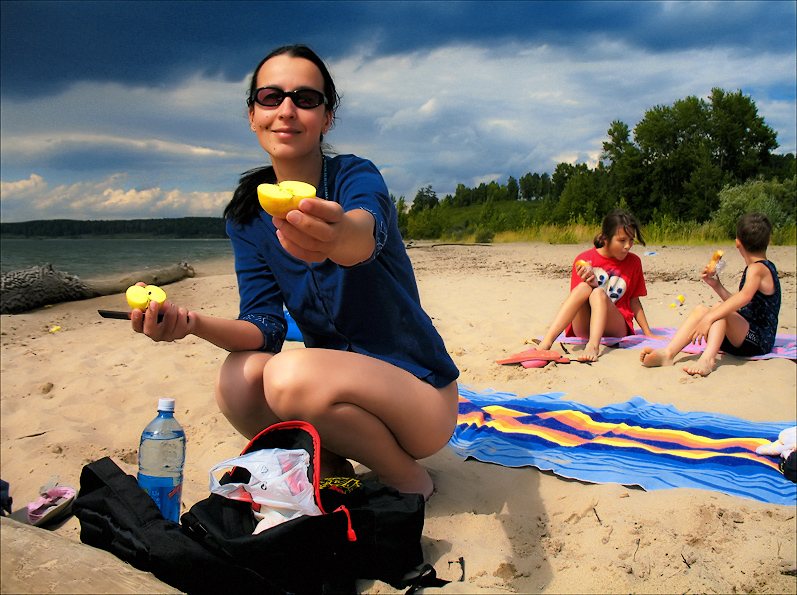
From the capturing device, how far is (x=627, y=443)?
113 inches

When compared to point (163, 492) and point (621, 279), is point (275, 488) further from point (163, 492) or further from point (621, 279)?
point (621, 279)

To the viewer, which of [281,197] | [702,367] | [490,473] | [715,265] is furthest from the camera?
[715,265]

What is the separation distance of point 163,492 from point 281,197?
1.19 meters

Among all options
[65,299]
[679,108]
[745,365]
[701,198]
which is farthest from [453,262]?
[679,108]

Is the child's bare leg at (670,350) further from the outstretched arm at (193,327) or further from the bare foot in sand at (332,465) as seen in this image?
the outstretched arm at (193,327)

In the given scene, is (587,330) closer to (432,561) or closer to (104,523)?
(432,561)

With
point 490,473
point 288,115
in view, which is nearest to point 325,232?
point 288,115

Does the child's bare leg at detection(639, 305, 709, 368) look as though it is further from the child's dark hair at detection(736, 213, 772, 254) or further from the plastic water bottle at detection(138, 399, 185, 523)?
the plastic water bottle at detection(138, 399, 185, 523)

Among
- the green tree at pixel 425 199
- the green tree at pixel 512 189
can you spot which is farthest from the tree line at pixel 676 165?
the green tree at pixel 512 189

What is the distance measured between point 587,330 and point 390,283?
339cm

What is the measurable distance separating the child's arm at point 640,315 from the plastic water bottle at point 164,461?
4.33m

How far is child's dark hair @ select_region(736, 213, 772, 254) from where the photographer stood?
14.1ft

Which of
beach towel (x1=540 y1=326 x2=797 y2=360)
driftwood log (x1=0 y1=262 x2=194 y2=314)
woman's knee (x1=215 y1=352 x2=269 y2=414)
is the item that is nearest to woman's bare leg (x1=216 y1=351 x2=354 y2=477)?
woman's knee (x1=215 y1=352 x2=269 y2=414)

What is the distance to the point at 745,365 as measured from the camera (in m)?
4.13
